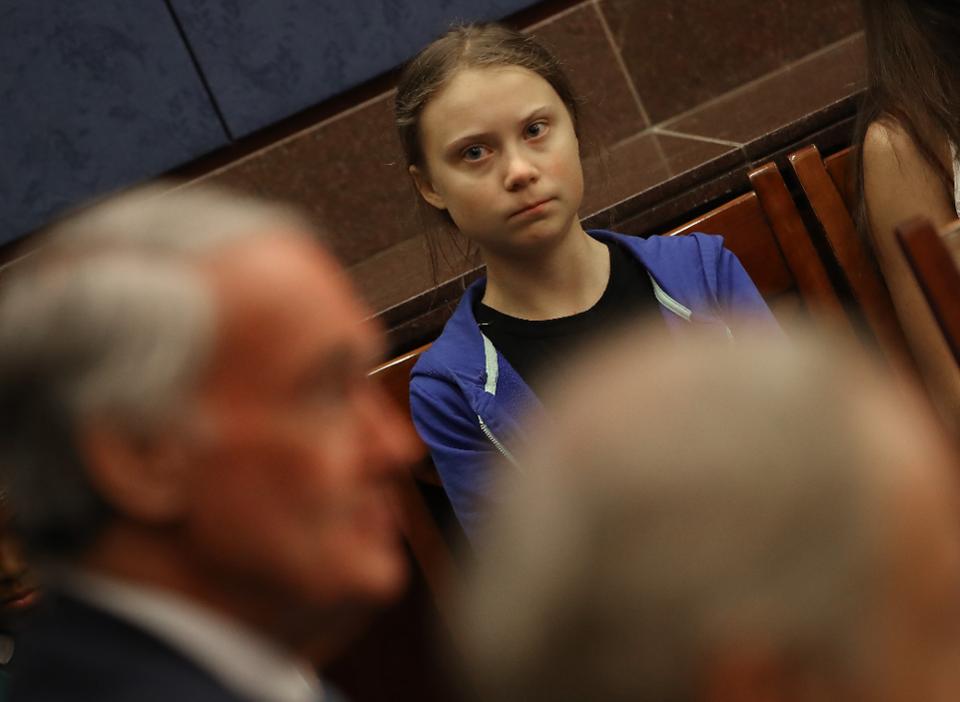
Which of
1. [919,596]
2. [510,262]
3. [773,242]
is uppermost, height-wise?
[510,262]

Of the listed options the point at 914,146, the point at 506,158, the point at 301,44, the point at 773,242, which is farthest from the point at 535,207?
the point at 301,44

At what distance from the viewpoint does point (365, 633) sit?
190cm

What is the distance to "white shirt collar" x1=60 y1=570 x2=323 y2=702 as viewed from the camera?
0.71 m

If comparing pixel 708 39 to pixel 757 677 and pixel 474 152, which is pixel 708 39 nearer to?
pixel 474 152

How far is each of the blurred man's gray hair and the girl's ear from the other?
3.15 feet

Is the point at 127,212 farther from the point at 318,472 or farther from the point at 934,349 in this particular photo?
the point at 934,349

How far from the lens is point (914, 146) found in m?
1.80

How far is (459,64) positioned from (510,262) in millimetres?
256

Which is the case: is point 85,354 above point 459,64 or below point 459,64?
below

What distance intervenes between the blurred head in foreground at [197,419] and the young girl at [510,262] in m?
0.82

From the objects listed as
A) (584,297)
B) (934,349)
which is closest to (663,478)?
(584,297)

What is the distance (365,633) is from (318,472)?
120 cm

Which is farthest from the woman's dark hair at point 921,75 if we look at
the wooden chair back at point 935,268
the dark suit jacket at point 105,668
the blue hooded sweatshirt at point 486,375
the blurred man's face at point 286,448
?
the dark suit jacket at point 105,668

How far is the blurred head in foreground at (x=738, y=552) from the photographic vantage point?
480 millimetres
